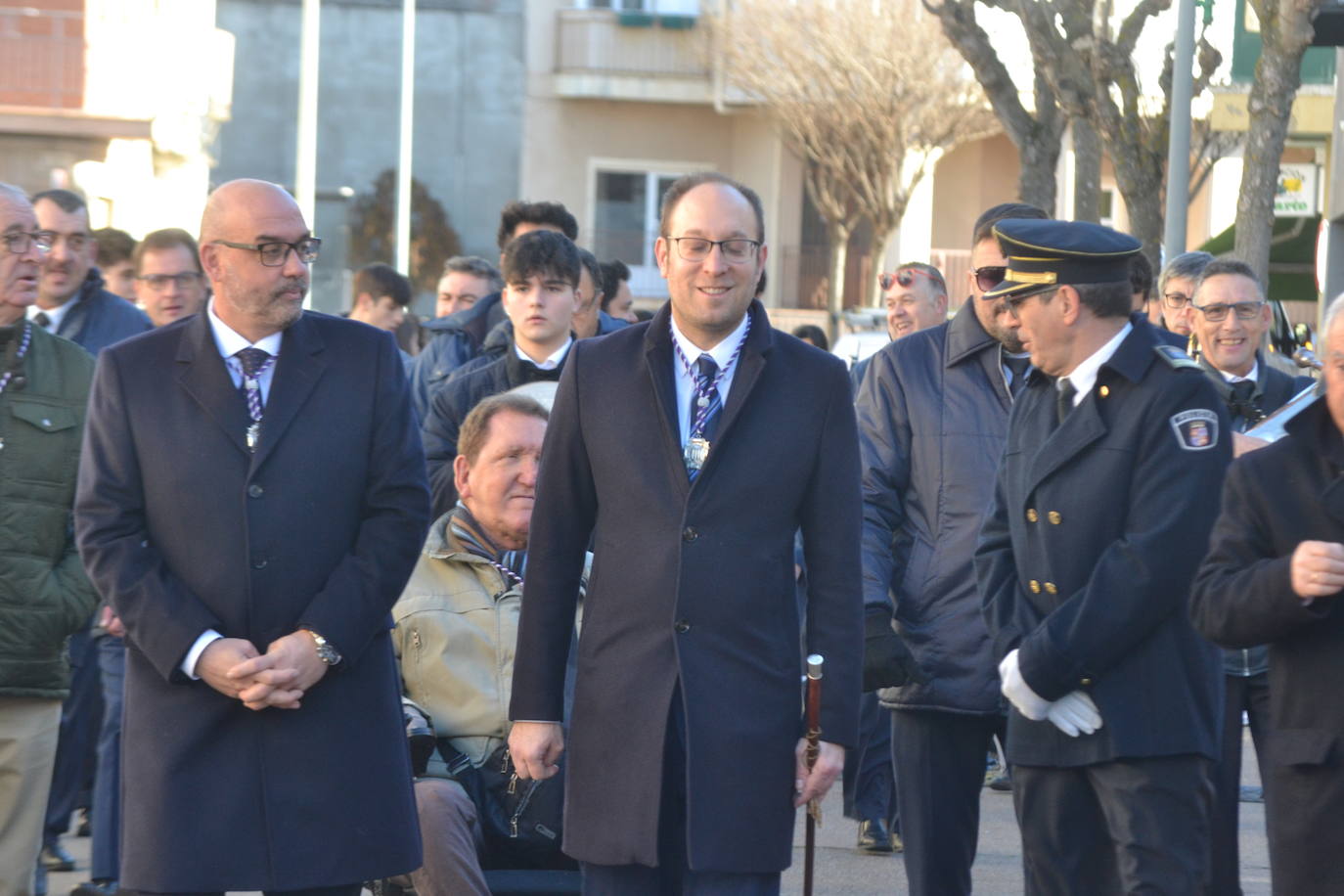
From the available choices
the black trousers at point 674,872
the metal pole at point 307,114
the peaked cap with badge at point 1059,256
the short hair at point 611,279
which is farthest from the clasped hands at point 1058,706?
the metal pole at point 307,114

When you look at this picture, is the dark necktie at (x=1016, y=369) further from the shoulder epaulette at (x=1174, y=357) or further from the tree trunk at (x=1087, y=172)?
the tree trunk at (x=1087, y=172)

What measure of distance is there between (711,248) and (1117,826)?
1.72m

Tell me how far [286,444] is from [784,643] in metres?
1.24

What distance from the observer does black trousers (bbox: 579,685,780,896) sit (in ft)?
14.8

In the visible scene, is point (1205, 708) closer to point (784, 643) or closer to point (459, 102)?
point (784, 643)

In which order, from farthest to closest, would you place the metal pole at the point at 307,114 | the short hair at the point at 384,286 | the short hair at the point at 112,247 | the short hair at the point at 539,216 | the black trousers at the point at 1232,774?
the metal pole at the point at 307,114
the short hair at the point at 384,286
the short hair at the point at 112,247
the short hair at the point at 539,216
the black trousers at the point at 1232,774

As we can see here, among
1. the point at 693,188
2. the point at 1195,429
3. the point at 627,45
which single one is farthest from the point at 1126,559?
the point at 627,45

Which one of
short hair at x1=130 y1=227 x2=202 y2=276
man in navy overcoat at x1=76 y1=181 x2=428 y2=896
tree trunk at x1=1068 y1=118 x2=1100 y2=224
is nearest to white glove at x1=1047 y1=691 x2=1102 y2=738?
man in navy overcoat at x1=76 y1=181 x2=428 y2=896

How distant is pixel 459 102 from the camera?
35.8 meters

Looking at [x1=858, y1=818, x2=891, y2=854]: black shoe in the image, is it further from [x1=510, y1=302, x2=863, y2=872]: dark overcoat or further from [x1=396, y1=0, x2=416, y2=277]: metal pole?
[x1=396, y1=0, x2=416, y2=277]: metal pole

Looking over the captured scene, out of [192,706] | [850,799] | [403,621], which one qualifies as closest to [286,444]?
[192,706]

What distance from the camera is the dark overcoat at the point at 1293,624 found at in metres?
4.26

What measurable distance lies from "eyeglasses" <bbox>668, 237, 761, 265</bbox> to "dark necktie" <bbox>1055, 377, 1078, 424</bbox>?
3.25 ft

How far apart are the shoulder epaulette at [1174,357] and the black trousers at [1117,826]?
945 millimetres
